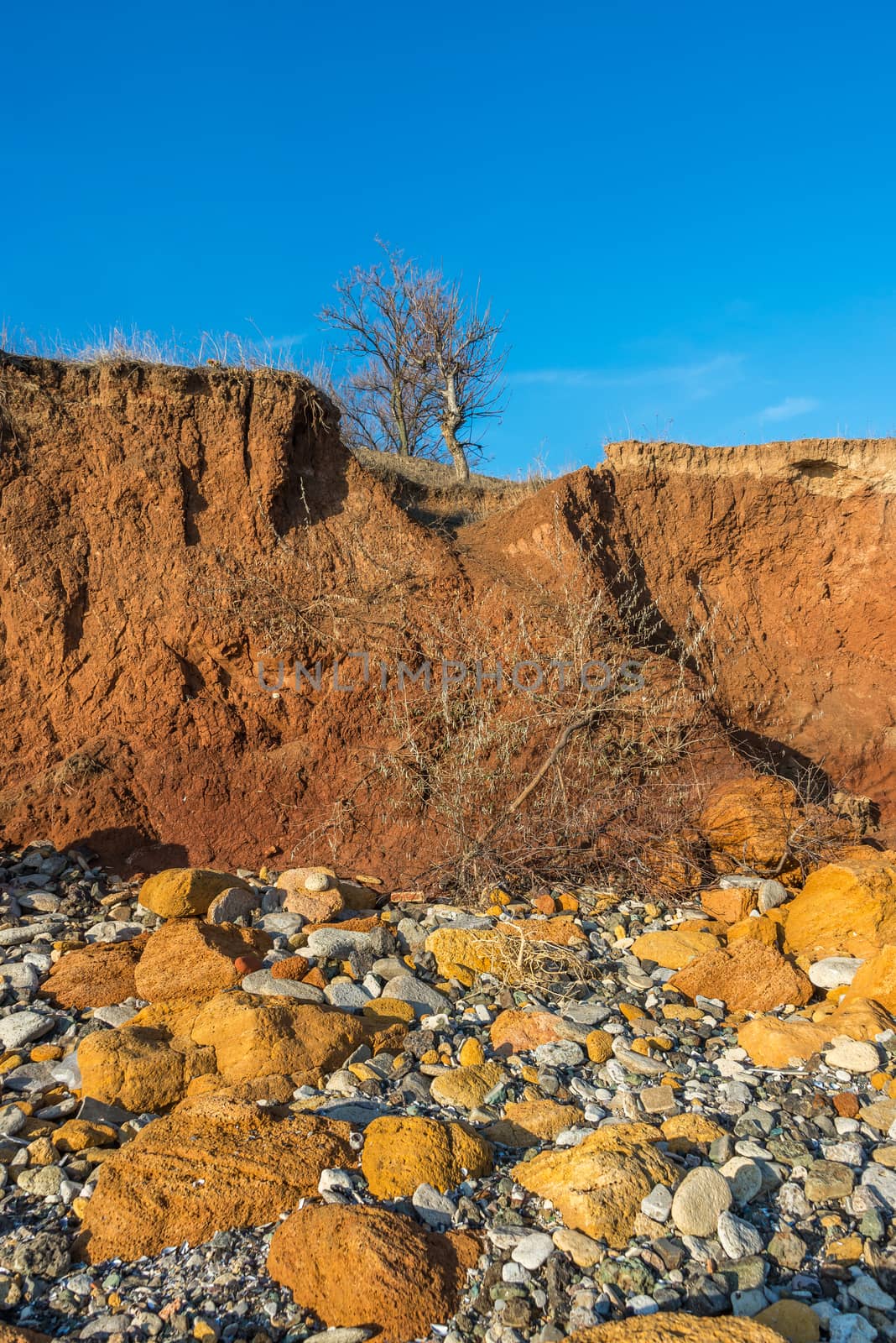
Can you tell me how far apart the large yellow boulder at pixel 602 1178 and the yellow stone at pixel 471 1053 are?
0.85 metres

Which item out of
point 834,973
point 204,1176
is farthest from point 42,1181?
point 834,973

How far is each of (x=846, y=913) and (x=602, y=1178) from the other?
3.02m

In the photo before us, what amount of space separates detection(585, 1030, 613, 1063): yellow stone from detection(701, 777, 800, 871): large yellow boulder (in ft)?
8.82

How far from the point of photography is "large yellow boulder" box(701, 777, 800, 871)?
21.1 feet

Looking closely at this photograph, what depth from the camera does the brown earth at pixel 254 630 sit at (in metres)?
6.64

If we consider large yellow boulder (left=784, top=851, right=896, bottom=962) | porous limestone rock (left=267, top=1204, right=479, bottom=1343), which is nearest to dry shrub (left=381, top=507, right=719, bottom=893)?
→ large yellow boulder (left=784, top=851, right=896, bottom=962)

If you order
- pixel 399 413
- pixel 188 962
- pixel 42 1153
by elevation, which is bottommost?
pixel 42 1153

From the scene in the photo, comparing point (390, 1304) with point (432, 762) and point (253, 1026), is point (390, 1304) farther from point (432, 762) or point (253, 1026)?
point (432, 762)

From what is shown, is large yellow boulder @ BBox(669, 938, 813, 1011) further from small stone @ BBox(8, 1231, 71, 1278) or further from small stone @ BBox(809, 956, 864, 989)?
small stone @ BBox(8, 1231, 71, 1278)

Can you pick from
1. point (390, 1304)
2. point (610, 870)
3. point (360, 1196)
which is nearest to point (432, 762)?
point (610, 870)

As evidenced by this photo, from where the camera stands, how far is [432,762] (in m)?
6.87

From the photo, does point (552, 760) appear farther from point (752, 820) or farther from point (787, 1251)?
point (787, 1251)

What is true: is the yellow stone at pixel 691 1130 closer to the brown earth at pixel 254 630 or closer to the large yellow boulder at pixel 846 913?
the large yellow boulder at pixel 846 913

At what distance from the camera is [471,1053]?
388 cm
